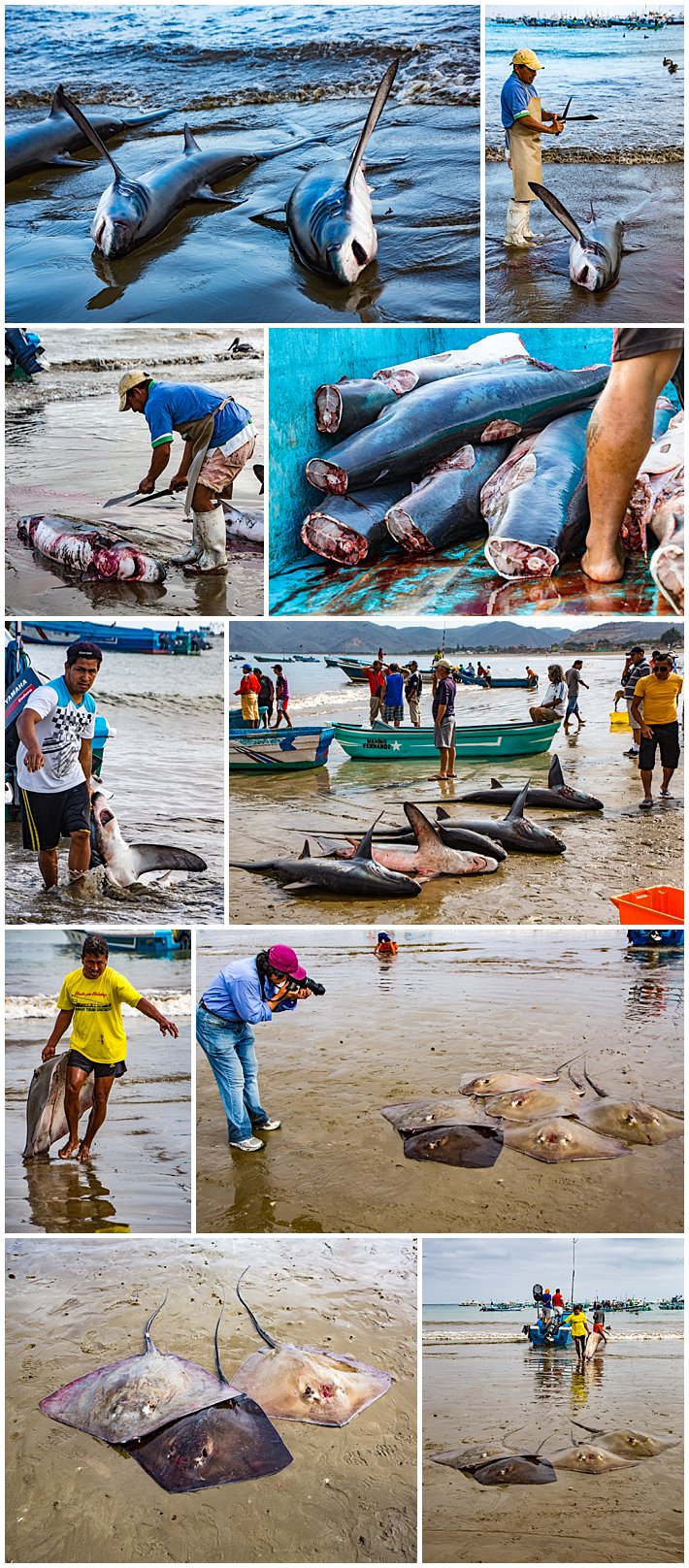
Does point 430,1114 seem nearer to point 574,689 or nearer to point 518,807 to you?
point 518,807

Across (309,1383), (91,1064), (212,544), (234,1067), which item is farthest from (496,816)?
(309,1383)

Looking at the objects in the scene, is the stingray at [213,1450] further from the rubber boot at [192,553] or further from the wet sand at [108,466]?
the rubber boot at [192,553]

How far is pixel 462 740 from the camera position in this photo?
220 inches

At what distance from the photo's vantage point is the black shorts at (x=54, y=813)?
17.4 feet

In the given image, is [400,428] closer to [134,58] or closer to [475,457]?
[475,457]

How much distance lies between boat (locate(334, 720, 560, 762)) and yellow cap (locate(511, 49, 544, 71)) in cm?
312

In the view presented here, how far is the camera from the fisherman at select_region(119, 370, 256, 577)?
527cm

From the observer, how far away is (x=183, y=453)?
540 centimetres

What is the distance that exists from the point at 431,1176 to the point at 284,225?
4.56m

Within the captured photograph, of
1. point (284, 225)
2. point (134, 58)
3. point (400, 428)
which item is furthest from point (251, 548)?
point (134, 58)

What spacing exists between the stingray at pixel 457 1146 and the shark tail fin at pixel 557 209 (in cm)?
427

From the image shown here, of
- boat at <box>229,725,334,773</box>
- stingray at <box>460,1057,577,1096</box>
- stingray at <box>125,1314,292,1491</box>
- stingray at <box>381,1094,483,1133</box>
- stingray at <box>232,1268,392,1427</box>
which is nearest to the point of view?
stingray at <box>125,1314,292,1491</box>

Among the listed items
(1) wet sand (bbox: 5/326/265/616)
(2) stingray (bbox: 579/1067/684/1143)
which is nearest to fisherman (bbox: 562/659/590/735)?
(1) wet sand (bbox: 5/326/265/616)

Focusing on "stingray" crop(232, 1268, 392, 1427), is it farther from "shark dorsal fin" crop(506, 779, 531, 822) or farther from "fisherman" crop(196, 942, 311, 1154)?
"shark dorsal fin" crop(506, 779, 531, 822)
